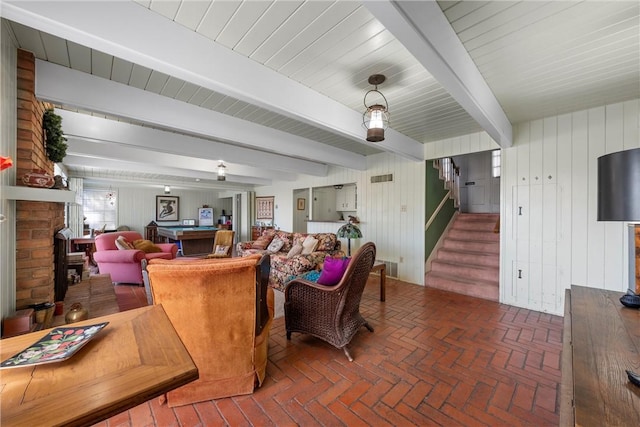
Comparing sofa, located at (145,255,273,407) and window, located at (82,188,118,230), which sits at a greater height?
window, located at (82,188,118,230)

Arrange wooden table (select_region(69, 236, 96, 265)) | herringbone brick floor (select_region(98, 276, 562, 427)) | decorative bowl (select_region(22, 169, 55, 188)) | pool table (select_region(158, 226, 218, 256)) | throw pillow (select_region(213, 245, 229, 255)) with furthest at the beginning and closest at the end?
pool table (select_region(158, 226, 218, 256)) → wooden table (select_region(69, 236, 96, 265)) → throw pillow (select_region(213, 245, 229, 255)) → decorative bowl (select_region(22, 169, 55, 188)) → herringbone brick floor (select_region(98, 276, 562, 427))

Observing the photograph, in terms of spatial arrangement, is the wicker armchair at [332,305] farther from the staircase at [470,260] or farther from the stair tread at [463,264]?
the stair tread at [463,264]

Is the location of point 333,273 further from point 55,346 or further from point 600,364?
point 55,346

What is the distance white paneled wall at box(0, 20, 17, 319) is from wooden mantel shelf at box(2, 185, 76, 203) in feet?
0.13

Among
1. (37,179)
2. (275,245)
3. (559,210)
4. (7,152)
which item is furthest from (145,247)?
(559,210)

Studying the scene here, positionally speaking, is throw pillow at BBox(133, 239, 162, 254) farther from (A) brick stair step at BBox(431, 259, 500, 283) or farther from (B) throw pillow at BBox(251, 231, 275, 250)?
(A) brick stair step at BBox(431, 259, 500, 283)

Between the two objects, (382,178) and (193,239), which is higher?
(382,178)

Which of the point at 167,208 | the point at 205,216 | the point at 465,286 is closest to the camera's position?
the point at 465,286

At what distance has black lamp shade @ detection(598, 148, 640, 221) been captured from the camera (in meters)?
1.05

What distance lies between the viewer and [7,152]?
65.9 inches

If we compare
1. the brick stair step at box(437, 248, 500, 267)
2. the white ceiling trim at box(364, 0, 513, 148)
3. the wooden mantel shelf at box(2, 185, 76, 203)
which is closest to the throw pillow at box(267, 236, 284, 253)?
the brick stair step at box(437, 248, 500, 267)

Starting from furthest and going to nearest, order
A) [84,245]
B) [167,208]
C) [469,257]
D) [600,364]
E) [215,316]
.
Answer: [167,208] → [84,245] → [469,257] → [215,316] → [600,364]

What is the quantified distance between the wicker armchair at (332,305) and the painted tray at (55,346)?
155 cm

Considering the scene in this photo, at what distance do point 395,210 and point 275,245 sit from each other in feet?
8.15
